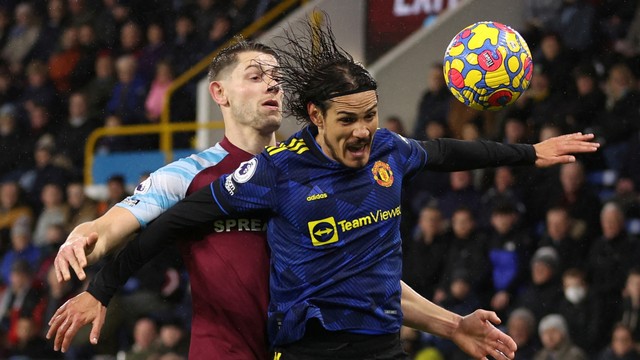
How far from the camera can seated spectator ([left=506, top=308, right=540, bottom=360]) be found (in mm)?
8250

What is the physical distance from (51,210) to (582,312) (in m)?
6.60

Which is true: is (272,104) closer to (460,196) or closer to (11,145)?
(460,196)

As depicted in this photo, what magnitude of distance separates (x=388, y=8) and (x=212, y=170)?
22.8 ft

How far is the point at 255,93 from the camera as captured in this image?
15.5 ft

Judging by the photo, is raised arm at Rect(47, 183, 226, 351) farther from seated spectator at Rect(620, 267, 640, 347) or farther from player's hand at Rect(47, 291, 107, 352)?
seated spectator at Rect(620, 267, 640, 347)

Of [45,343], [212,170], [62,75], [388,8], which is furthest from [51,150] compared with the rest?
[212,170]

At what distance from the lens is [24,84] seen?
47.7 ft

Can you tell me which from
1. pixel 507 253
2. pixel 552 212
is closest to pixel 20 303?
pixel 507 253

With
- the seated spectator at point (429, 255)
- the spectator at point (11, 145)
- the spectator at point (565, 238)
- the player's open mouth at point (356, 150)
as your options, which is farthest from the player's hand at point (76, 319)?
the spectator at point (11, 145)

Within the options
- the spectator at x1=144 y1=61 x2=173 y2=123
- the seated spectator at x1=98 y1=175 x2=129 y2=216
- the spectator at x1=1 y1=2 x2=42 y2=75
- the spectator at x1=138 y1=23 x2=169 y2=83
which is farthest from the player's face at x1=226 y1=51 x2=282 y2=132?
the spectator at x1=1 y1=2 x2=42 y2=75

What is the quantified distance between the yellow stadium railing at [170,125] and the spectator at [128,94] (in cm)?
25

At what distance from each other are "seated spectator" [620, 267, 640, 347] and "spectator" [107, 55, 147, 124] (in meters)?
6.51

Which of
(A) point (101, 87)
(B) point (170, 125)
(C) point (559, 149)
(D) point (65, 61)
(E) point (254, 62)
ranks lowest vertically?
(C) point (559, 149)

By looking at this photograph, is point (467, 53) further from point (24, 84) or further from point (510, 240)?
point (24, 84)
